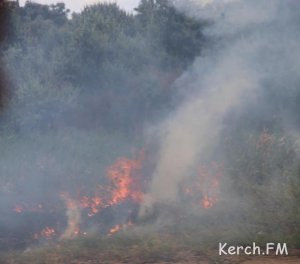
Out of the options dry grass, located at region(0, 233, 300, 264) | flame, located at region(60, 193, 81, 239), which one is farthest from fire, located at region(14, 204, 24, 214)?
dry grass, located at region(0, 233, 300, 264)

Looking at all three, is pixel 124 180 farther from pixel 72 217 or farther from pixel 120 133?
pixel 120 133

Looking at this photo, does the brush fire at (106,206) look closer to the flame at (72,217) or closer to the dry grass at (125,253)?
the flame at (72,217)

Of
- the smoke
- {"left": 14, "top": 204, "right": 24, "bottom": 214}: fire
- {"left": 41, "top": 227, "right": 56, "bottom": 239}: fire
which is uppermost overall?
the smoke

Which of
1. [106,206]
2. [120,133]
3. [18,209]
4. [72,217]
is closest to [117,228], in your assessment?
[106,206]

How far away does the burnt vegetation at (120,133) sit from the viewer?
9.63m

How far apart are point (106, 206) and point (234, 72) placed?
17.0ft

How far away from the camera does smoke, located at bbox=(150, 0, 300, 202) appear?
12.7 meters

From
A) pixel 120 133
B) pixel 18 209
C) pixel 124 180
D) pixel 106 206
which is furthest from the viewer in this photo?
pixel 120 133

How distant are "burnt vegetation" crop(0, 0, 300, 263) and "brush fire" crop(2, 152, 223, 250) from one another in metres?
0.04

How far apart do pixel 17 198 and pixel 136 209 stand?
2871 millimetres

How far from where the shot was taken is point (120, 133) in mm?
16938

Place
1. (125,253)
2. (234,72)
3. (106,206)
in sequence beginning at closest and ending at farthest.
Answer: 1. (125,253)
2. (106,206)
3. (234,72)

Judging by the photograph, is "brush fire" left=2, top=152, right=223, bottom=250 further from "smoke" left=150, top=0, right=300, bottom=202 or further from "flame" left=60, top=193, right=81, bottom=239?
"smoke" left=150, top=0, right=300, bottom=202

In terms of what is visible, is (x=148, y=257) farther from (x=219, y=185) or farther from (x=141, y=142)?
(x=141, y=142)
